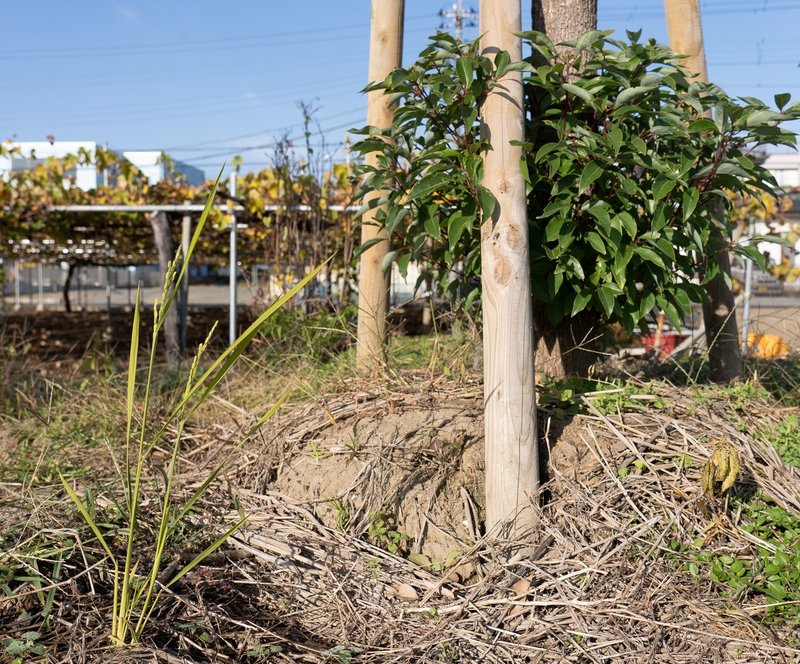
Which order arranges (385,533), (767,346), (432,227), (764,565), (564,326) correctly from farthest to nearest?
(767,346)
(564,326)
(432,227)
(385,533)
(764,565)

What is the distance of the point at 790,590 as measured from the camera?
254 centimetres

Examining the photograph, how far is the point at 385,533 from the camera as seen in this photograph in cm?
287

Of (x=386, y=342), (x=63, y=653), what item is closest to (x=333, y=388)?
(x=386, y=342)

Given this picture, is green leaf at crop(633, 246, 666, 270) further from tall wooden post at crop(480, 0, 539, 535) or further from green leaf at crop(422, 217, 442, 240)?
green leaf at crop(422, 217, 442, 240)

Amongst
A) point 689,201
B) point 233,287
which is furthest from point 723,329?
point 233,287

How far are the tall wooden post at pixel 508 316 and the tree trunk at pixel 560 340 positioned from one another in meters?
0.96

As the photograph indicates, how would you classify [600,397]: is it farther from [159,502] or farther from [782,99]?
[159,502]

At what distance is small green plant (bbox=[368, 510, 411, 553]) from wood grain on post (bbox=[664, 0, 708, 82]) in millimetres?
2864

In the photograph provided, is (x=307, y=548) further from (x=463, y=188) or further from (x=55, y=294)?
(x=55, y=294)

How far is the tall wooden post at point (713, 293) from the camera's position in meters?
4.07

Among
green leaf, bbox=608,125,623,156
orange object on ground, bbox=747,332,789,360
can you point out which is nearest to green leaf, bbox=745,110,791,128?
green leaf, bbox=608,125,623,156

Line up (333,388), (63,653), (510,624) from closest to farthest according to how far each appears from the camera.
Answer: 1. (63,653)
2. (510,624)
3. (333,388)

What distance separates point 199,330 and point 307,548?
14.1 metres

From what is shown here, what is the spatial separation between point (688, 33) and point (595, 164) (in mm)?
1738
